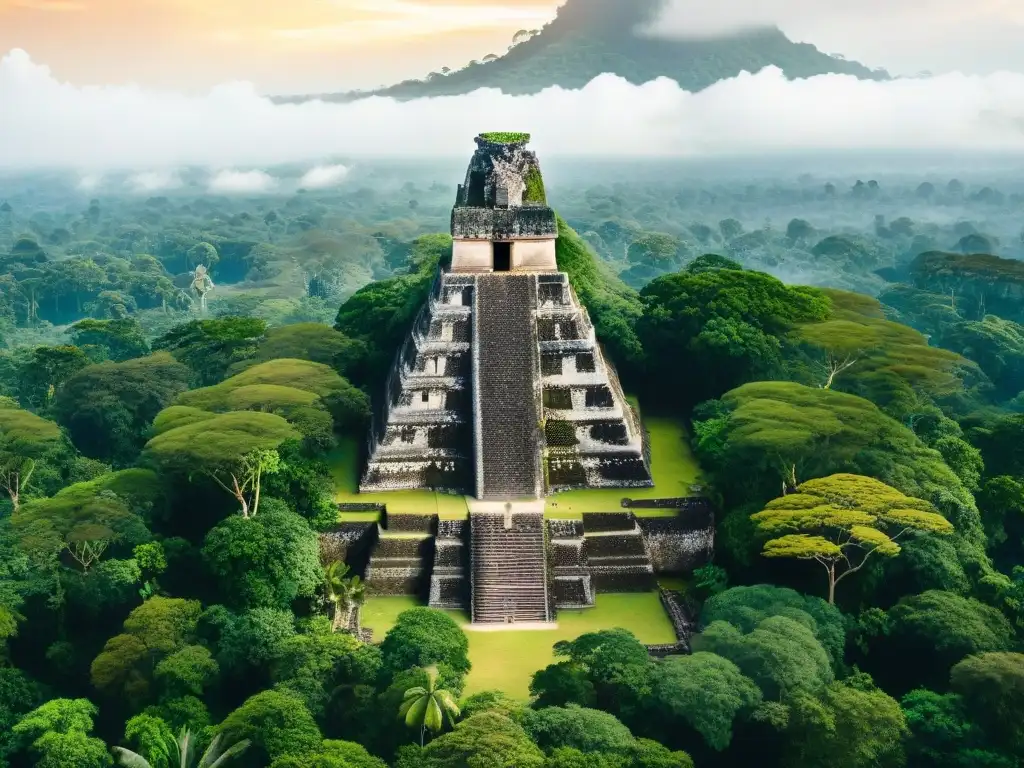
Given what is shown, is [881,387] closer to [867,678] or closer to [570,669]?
[867,678]

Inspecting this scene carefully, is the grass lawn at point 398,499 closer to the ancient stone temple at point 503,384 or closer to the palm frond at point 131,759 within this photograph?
the ancient stone temple at point 503,384

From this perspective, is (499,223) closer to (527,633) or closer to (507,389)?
(507,389)

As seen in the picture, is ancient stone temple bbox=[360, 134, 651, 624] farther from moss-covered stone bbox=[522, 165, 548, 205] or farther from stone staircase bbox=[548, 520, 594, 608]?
stone staircase bbox=[548, 520, 594, 608]

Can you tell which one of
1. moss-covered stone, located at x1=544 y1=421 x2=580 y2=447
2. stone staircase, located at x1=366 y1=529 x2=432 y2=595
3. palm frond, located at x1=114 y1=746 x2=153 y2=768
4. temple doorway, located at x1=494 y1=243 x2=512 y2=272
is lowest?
palm frond, located at x1=114 y1=746 x2=153 y2=768

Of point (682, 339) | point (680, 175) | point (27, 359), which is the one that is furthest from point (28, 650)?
point (680, 175)

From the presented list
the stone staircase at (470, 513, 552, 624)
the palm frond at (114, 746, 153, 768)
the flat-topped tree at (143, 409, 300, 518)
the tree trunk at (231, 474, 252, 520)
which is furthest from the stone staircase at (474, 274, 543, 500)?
the palm frond at (114, 746, 153, 768)
